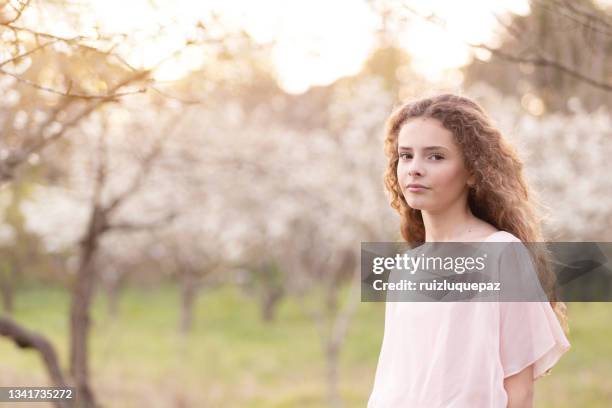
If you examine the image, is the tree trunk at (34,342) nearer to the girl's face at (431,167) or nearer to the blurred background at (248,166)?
the blurred background at (248,166)

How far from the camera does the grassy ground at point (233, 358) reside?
11086mm

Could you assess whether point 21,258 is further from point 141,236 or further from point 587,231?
point 587,231

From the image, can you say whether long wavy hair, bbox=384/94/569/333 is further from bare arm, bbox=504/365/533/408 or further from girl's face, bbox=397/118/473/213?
bare arm, bbox=504/365/533/408

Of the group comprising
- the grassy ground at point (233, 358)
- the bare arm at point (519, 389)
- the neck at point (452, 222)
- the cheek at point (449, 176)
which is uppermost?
the grassy ground at point (233, 358)

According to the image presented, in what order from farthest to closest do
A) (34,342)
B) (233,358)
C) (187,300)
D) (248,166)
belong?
(187,300)
(233,358)
(248,166)
(34,342)

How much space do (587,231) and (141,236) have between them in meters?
9.25

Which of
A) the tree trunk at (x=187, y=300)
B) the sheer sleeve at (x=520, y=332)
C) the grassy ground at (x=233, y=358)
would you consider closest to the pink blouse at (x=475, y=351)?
the sheer sleeve at (x=520, y=332)

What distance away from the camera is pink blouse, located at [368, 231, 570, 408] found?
166 centimetres

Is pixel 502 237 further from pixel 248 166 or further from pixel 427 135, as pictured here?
pixel 248 166

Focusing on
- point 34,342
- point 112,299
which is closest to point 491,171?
point 34,342

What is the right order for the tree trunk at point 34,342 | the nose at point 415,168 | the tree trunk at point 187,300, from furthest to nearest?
1. the tree trunk at point 187,300
2. the tree trunk at point 34,342
3. the nose at point 415,168

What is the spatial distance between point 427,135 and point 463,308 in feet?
1.37

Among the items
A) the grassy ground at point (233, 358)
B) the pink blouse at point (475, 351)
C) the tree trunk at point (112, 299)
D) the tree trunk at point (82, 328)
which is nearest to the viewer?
the pink blouse at point (475, 351)

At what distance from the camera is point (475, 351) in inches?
65.7
